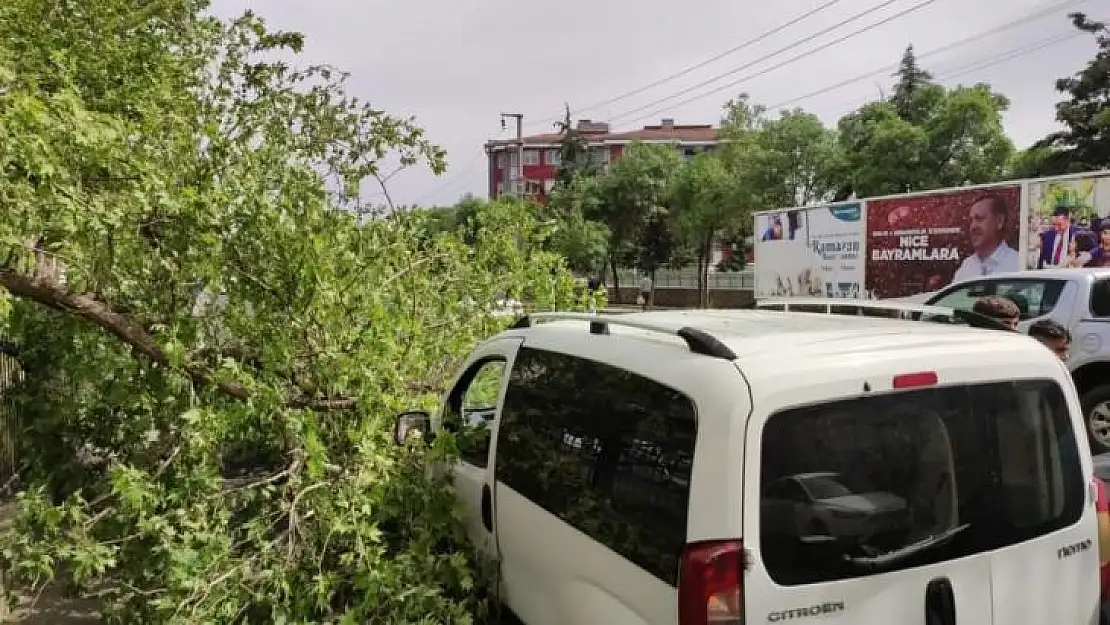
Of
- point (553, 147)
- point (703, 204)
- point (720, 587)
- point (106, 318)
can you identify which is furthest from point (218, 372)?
point (553, 147)

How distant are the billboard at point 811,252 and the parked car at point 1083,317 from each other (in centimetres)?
837

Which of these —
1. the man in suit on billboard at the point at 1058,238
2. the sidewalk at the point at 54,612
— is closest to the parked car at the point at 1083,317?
the man in suit on billboard at the point at 1058,238

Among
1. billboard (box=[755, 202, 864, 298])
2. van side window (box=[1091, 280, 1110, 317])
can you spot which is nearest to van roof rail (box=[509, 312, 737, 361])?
van side window (box=[1091, 280, 1110, 317])

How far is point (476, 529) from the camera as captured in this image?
375 centimetres

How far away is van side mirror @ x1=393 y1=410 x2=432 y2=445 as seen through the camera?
12.7ft

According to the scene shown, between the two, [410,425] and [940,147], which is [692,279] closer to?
[940,147]

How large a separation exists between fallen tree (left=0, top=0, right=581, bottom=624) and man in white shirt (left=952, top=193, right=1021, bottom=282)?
1266cm

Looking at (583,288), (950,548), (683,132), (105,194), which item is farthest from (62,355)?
(683,132)

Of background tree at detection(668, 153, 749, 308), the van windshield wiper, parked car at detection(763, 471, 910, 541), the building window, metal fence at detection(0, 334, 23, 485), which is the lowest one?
metal fence at detection(0, 334, 23, 485)

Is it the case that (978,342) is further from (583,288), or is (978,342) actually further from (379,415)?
(583,288)

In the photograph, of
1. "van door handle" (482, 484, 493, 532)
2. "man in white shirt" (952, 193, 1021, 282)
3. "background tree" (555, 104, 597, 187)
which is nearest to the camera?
"van door handle" (482, 484, 493, 532)

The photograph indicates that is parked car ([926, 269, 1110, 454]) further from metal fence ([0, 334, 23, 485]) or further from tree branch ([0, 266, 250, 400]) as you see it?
metal fence ([0, 334, 23, 485])

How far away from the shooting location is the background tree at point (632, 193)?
42000 millimetres

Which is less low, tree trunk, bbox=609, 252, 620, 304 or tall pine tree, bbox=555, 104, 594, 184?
tall pine tree, bbox=555, 104, 594, 184
